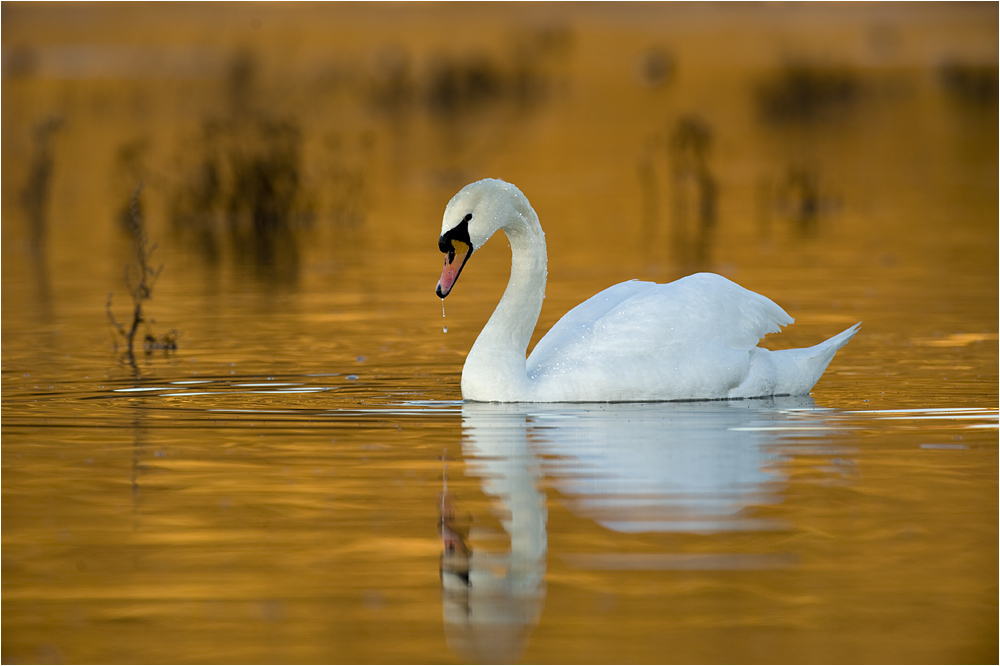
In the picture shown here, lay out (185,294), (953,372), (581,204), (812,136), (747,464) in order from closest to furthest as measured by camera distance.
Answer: (747,464)
(953,372)
(185,294)
(581,204)
(812,136)

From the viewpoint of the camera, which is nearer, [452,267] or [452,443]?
[452,443]

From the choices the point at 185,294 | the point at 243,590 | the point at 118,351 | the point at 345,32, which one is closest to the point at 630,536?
the point at 243,590

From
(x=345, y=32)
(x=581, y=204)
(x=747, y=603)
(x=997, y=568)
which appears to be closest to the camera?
(x=747, y=603)

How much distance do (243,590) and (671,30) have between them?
77224 millimetres

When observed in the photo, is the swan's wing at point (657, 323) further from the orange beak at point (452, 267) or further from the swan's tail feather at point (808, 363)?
the orange beak at point (452, 267)

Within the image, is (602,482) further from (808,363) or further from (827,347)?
(827,347)

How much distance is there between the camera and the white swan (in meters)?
9.61

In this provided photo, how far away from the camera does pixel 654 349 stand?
966 cm

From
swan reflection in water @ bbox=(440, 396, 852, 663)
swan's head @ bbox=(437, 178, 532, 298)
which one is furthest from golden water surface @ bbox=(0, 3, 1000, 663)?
swan's head @ bbox=(437, 178, 532, 298)

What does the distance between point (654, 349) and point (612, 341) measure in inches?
8.8

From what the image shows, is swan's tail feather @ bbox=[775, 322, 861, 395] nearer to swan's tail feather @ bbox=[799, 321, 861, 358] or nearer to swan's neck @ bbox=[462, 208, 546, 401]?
swan's tail feather @ bbox=[799, 321, 861, 358]

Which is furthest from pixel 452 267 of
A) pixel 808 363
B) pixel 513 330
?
pixel 808 363

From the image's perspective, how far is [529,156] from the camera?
34.2 meters

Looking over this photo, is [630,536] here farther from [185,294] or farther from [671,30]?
[671,30]
